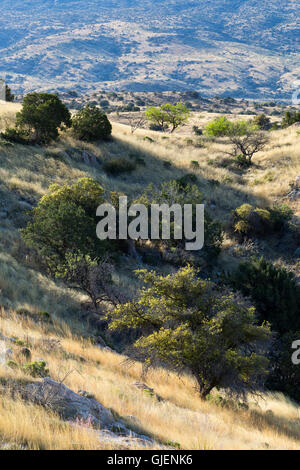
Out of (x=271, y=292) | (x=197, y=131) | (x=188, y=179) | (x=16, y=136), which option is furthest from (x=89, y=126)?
(x=197, y=131)

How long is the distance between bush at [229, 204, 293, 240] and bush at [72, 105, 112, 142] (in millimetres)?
14084

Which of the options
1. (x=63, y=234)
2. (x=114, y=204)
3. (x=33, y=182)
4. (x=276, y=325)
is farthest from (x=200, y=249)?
(x=33, y=182)

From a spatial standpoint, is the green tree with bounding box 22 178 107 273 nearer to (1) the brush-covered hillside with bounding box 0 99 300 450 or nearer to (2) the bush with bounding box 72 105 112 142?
(1) the brush-covered hillside with bounding box 0 99 300 450

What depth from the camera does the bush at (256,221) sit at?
24641 millimetres

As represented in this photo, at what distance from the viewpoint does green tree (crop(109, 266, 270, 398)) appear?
8328mm

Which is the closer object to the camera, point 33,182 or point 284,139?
point 33,182

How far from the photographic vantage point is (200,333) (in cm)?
845

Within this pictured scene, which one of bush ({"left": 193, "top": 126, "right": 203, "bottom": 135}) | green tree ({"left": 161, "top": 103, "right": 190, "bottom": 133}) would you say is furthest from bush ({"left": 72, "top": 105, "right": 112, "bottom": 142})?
bush ({"left": 193, "top": 126, "right": 203, "bottom": 135})

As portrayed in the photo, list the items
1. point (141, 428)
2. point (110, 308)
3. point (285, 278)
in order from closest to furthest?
point (141, 428) < point (110, 308) < point (285, 278)

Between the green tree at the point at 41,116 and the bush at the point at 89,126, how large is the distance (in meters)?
2.04

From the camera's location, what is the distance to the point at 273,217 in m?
25.3

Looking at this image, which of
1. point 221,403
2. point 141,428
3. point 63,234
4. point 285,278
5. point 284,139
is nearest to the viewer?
point 141,428

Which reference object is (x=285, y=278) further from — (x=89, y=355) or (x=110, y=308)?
(x=89, y=355)

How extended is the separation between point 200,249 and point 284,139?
24.4 meters
